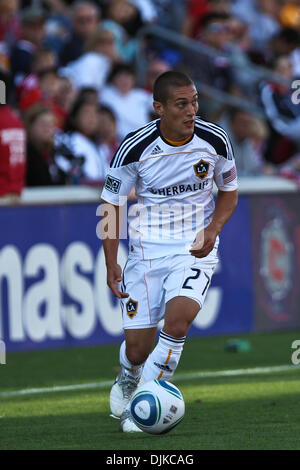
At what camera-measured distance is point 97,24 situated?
16.2 meters

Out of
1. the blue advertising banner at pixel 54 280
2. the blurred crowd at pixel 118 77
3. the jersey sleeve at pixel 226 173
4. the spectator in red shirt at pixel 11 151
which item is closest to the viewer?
the jersey sleeve at pixel 226 173

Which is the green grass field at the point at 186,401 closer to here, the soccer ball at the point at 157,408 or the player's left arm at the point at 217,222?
the soccer ball at the point at 157,408

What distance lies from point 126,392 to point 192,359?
3675 millimetres

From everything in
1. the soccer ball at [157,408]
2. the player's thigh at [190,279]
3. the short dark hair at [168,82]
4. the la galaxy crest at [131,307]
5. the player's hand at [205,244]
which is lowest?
the soccer ball at [157,408]

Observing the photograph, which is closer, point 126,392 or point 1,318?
point 126,392

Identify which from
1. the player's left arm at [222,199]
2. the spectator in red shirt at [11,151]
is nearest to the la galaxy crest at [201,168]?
the player's left arm at [222,199]

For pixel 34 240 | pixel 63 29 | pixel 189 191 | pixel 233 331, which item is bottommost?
pixel 233 331

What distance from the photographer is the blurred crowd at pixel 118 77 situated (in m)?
12.9

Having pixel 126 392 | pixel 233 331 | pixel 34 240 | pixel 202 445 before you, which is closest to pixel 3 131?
pixel 34 240

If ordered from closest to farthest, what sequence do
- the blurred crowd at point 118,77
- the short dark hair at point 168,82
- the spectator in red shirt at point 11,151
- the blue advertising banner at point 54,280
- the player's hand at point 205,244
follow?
the player's hand at point 205,244 < the short dark hair at point 168,82 < the spectator in red shirt at point 11,151 < the blue advertising banner at point 54,280 < the blurred crowd at point 118,77

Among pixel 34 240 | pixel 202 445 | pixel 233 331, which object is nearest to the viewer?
pixel 202 445

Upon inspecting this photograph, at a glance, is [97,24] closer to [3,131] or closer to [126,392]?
[3,131]

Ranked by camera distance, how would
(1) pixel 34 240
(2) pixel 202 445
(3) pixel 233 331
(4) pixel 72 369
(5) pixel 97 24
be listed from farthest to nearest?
1. (5) pixel 97 24
2. (3) pixel 233 331
3. (1) pixel 34 240
4. (4) pixel 72 369
5. (2) pixel 202 445

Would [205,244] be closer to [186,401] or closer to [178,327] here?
[178,327]
